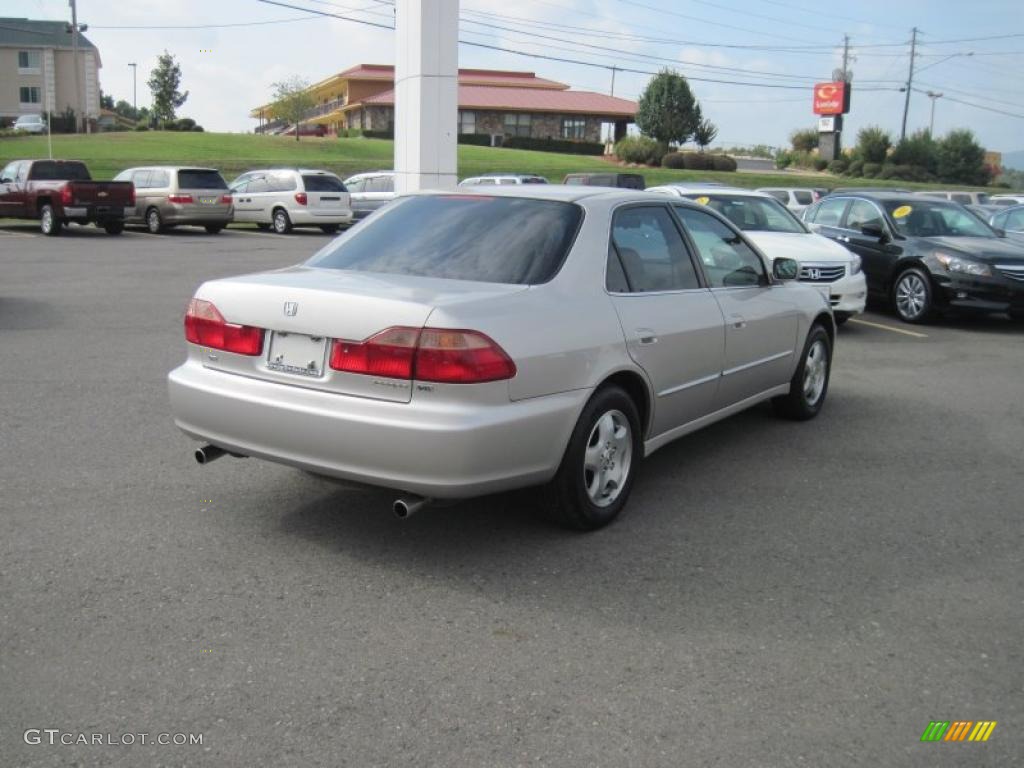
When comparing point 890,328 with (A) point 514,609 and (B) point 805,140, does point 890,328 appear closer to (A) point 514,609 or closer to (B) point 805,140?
(A) point 514,609

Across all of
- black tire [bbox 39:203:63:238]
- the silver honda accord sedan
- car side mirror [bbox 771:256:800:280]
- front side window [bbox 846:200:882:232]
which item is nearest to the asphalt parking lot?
the silver honda accord sedan

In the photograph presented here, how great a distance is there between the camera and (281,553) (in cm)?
459

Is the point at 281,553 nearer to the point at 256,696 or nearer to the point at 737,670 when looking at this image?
the point at 256,696

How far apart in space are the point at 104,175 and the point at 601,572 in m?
44.2

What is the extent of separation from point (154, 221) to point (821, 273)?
19200 millimetres

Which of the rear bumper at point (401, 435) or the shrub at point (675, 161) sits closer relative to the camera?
the rear bumper at point (401, 435)

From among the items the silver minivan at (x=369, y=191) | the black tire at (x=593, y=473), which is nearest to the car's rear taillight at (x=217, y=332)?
the black tire at (x=593, y=473)

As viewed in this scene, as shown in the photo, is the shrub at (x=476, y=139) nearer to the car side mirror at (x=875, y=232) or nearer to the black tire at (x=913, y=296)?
the car side mirror at (x=875, y=232)

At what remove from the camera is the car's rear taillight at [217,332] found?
15.2 feet

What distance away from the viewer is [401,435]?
4.14 metres

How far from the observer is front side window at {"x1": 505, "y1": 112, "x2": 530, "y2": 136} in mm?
83312

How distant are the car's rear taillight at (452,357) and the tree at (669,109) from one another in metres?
79.7

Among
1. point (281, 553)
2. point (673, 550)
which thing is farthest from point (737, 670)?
point (281, 553)

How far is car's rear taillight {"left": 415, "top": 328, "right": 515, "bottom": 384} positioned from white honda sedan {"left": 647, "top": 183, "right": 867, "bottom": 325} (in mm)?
6779
